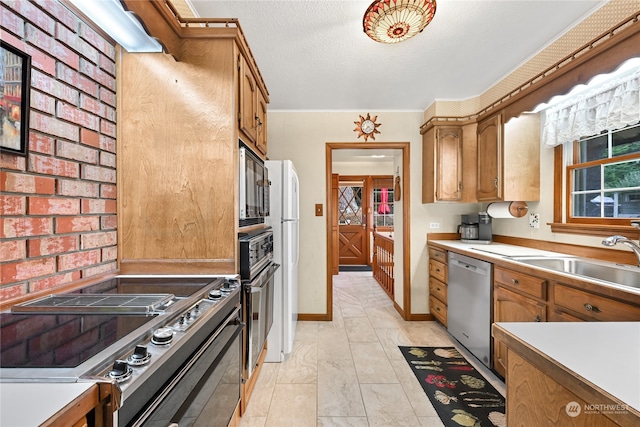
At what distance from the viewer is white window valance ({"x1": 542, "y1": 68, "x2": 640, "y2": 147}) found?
1727 mm

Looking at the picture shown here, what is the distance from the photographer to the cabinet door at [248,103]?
1.59m

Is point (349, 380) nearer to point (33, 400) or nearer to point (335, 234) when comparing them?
point (33, 400)

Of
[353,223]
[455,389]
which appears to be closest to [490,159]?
[455,389]

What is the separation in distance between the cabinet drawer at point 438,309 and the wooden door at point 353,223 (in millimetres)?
3514

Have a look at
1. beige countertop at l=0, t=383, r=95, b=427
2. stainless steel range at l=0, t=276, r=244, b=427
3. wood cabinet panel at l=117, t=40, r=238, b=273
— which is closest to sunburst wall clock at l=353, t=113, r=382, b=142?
wood cabinet panel at l=117, t=40, r=238, b=273

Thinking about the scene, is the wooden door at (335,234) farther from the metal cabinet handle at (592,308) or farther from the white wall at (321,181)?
the metal cabinet handle at (592,308)

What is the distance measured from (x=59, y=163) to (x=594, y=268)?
9.85ft

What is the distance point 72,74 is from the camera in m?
1.19

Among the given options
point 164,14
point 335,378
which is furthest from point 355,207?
point 164,14

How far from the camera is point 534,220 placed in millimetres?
2527

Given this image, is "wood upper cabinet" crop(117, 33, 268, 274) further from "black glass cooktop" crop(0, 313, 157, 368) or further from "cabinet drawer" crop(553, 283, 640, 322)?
"cabinet drawer" crop(553, 283, 640, 322)

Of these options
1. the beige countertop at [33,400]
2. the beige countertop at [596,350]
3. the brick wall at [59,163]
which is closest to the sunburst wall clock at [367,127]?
the brick wall at [59,163]

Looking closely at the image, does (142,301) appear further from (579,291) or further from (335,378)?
(579,291)

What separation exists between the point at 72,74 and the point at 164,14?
462 mm
